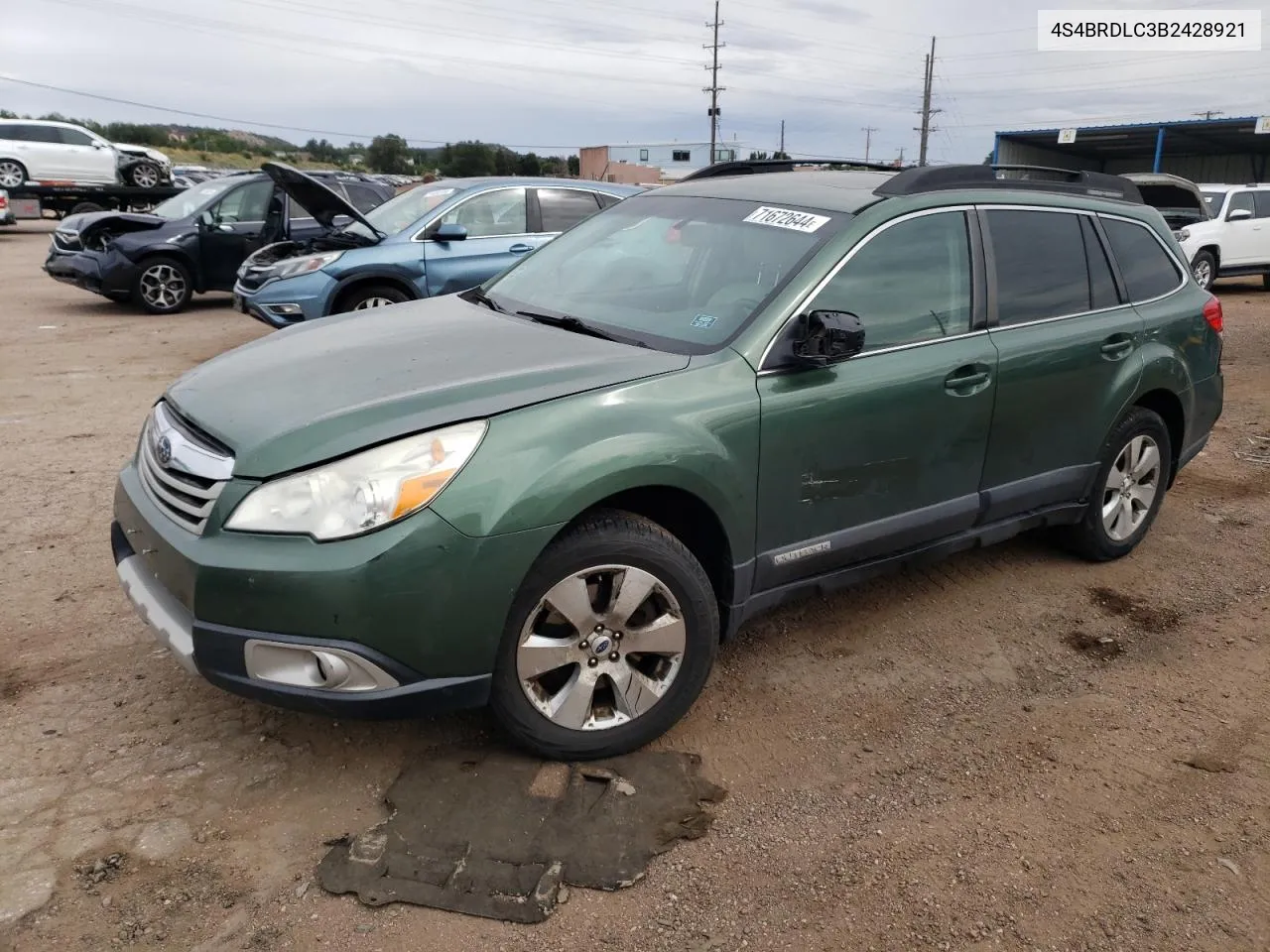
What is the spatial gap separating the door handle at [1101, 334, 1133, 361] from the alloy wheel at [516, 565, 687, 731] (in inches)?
95.3

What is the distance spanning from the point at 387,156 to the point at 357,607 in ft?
252

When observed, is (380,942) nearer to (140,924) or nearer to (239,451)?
(140,924)

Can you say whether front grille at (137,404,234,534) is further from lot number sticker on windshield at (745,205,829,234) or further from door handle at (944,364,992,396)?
door handle at (944,364,992,396)

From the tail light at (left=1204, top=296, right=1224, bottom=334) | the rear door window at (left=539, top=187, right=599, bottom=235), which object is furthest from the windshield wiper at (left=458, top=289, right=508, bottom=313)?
the rear door window at (left=539, top=187, right=599, bottom=235)

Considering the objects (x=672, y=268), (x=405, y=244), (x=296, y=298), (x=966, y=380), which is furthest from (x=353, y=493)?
(x=405, y=244)

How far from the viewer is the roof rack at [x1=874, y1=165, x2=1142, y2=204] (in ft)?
12.0

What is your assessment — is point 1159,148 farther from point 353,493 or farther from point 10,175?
point 353,493

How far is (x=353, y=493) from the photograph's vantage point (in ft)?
8.16

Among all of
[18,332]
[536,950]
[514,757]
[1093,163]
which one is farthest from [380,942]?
[1093,163]

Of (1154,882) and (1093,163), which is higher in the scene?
(1093,163)

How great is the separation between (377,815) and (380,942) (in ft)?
1.53

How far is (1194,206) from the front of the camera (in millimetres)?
15422

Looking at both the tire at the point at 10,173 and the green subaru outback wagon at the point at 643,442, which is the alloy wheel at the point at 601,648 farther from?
the tire at the point at 10,173

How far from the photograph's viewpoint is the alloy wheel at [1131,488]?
14.7ft
